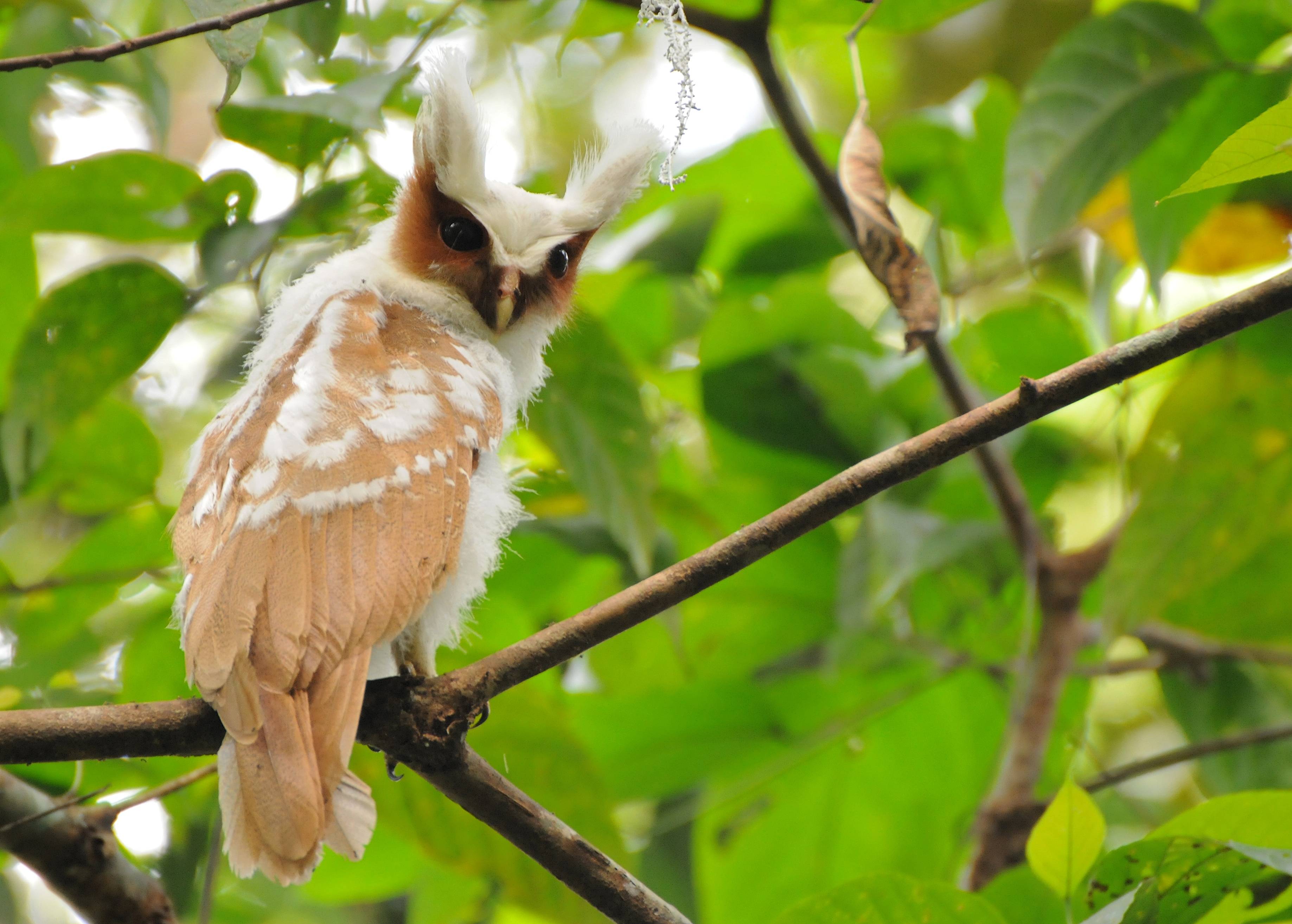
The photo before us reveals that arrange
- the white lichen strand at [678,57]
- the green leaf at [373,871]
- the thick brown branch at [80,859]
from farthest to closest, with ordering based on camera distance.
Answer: the green leaf at [373,871]
the thick brown branch at [80,859]
the white lichen strand at [678,57]

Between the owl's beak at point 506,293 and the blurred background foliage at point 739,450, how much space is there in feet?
0.75

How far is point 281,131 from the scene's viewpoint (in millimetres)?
1932

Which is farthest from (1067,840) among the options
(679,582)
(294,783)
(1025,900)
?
(294,783)

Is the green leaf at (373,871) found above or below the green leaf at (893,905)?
below

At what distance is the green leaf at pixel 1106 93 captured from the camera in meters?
2.16

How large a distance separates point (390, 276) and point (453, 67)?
0.39 metres

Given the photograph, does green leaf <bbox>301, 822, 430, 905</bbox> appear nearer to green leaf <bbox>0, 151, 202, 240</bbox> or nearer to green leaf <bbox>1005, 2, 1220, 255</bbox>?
green leaf <bbox>0, 151, 202, 240</bbox>

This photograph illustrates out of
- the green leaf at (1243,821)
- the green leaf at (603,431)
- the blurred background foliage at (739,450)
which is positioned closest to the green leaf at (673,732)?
the blurred background foliage at (739,450)

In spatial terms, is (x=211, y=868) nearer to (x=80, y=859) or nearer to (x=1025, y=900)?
(x=80, y=859)

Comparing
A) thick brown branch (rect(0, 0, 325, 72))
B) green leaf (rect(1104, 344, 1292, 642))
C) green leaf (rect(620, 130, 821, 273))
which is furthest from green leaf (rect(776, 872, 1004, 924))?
green leaf (rect(620, 130, 821, 273))

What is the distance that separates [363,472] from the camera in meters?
1.52

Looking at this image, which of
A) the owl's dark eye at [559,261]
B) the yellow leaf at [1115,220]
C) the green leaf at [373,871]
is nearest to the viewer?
the owl's dark eye at [559,261]

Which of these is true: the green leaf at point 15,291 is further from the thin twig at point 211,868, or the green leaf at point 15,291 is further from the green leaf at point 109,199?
the thin twig at point 211,868

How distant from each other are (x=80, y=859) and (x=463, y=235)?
3.95ft
